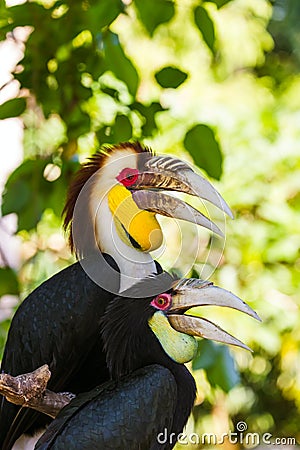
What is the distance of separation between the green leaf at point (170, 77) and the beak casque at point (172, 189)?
0.31 meters

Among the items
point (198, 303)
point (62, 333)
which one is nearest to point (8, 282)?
point (62, 333)

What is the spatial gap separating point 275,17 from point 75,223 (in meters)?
1.78

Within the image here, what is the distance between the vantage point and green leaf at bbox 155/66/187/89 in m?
1.45

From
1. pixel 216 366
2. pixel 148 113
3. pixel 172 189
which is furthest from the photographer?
pixel 148 113

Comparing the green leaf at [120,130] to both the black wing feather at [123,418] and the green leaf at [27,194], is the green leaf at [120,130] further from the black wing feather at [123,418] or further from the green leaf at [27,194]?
the black wing feather at [123,418]

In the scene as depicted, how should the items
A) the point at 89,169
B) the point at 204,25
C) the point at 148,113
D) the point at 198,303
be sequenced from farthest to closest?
1. the point at 148,113
2. the point at 204,25
3. the point at 89,169
4. the point at 198,303

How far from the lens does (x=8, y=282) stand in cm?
154

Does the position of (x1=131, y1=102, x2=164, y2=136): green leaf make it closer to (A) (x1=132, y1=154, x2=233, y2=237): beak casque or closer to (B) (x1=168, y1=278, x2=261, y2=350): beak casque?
(A) (x1=132, y1=154, x2=233, y2=237): beak casque

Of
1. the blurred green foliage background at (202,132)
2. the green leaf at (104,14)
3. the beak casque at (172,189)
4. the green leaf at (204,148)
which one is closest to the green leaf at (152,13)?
the blurred green foliage background at (202,132)

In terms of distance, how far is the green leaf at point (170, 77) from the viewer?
1.45 metres

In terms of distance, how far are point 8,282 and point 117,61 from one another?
1.43ft

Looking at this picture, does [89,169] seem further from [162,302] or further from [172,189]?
[162,302]

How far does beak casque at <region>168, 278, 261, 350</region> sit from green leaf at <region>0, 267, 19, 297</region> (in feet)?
1.86

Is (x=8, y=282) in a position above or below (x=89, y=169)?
below
